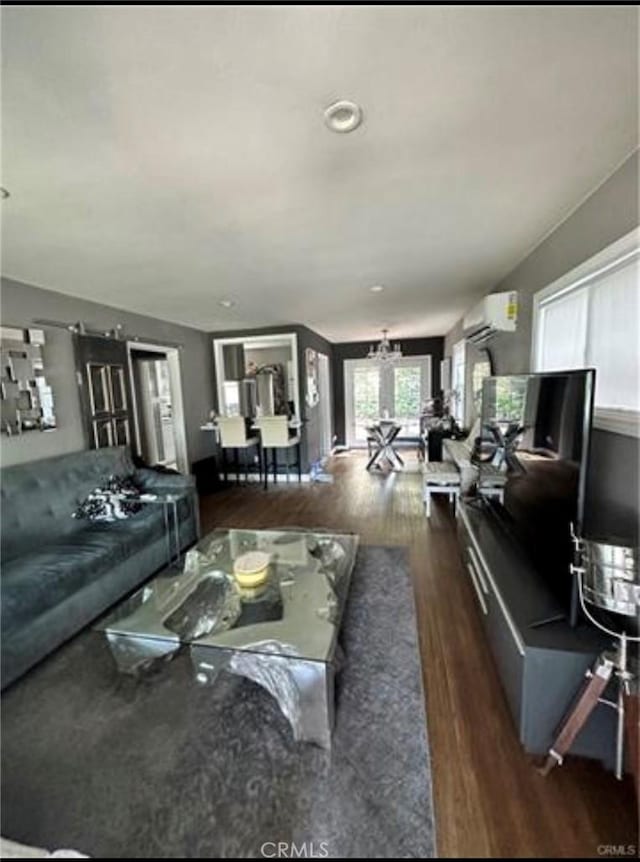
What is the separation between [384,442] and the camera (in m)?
6.11

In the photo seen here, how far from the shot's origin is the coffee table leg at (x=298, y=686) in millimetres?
1434

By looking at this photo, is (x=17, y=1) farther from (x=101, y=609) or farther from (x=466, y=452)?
(x=466, y=452)

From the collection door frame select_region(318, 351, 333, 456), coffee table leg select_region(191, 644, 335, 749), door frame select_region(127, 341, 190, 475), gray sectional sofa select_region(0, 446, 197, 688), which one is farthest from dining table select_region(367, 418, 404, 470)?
coffee table leg select_region(191, 644, 335, 749)

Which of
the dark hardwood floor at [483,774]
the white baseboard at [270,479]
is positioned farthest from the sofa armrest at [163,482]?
the white baseboard at [270,479]

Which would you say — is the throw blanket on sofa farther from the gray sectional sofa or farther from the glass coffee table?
the glass coffee table

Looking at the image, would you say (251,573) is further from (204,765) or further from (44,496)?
(44,496)

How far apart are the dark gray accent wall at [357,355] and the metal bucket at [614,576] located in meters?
6.84

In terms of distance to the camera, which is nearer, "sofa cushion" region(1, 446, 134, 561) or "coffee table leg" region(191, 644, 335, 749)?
"coffee table leg" region(191, 644, 335, 749)

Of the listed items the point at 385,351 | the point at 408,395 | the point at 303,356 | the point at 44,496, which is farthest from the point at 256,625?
the point at 408,395

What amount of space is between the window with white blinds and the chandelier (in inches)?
168

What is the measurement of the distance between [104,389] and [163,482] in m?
1.13

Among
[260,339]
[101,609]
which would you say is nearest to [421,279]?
[260,339]

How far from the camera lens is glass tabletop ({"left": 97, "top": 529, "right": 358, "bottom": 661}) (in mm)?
1590

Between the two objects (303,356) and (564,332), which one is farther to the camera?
(303,356)
